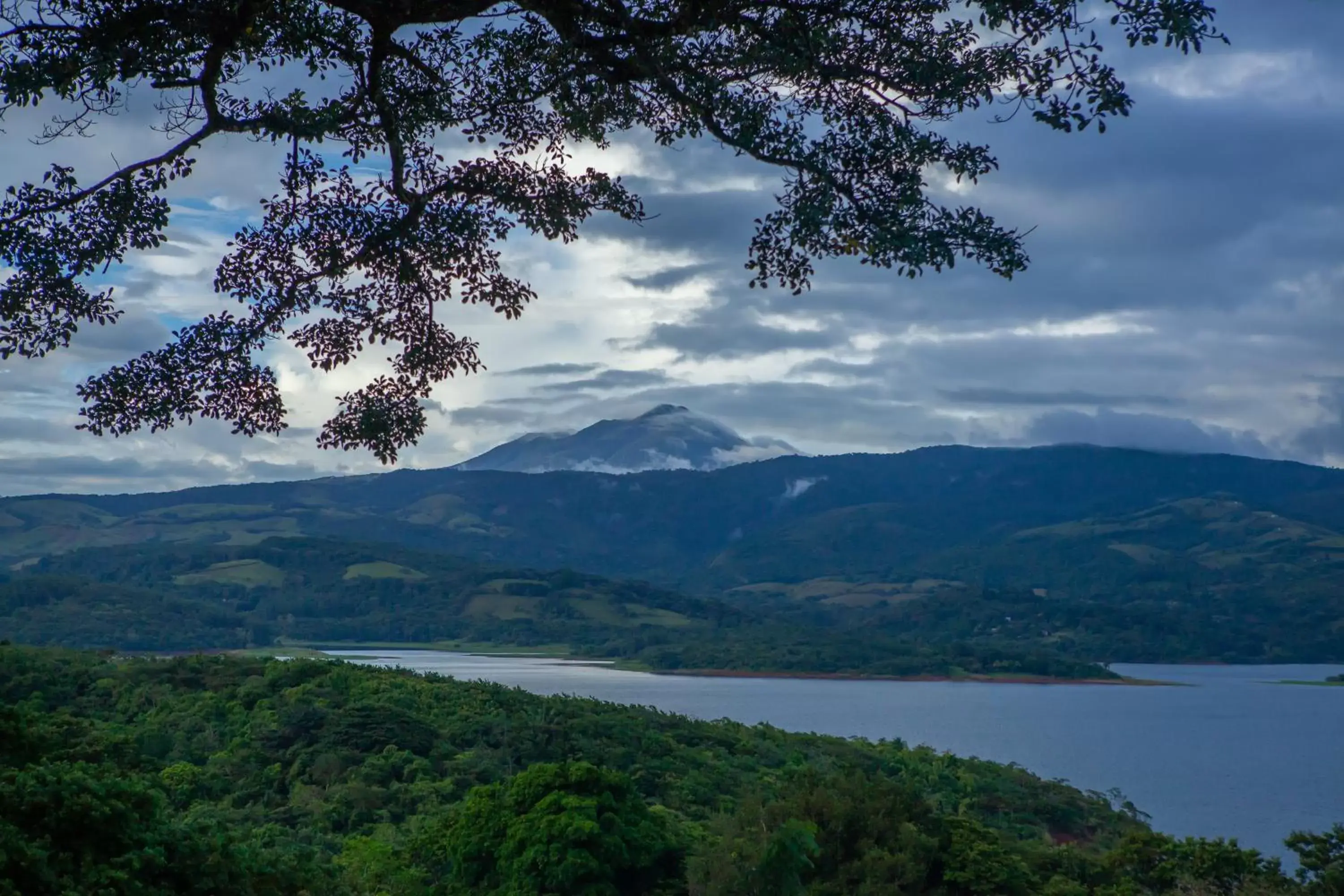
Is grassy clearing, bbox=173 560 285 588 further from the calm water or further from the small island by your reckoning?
the small island

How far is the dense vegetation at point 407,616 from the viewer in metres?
133

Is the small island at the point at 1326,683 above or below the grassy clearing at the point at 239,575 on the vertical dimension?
below

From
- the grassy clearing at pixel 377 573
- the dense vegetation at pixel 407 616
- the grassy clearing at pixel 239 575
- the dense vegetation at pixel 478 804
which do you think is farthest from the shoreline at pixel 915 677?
the dense vegetation at pixel 478 804

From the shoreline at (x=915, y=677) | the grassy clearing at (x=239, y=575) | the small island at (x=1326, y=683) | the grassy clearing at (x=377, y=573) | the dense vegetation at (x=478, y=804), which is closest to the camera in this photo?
the dense vegetation at (x=478, y=804)

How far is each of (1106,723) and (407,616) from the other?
106 m

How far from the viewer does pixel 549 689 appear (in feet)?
273

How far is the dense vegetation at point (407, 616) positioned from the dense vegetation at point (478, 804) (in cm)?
9793

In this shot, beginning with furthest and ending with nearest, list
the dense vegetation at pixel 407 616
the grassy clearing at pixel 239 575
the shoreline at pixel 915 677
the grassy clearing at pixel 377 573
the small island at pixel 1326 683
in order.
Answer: the grassy clearing at pixel 377 573 < the grassy clearing at pixel 239 575 < the dense vegetation at pixel 407 616 < the shoreline at pixel 915 677 < the small island at pixel 1326 683

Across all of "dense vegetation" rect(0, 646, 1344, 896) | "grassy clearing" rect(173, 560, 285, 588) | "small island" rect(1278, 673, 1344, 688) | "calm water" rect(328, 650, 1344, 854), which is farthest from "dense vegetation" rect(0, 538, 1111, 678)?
"dense vegetation" rect(0, 646, 1344, 896)

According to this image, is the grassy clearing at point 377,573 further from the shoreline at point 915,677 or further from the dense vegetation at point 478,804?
the dense vegetation at point 478,804

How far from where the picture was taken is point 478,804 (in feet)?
54.7

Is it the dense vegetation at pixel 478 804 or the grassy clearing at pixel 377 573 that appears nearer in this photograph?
the dense vegetation at pixel 478 804

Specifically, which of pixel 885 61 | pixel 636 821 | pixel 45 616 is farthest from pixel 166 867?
pixel 45 616

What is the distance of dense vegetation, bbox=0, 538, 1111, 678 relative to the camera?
13312cm
